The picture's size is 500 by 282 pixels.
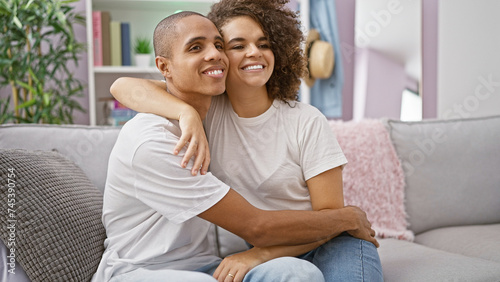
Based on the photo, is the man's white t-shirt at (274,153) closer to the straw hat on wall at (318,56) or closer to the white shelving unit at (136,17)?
the white shelving unit at (136,17)

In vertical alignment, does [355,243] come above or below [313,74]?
below

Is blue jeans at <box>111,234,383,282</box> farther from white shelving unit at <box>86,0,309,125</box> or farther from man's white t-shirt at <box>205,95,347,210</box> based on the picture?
white shelving unit at <box>86,0,309,125</box>

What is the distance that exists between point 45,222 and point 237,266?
46 centimetres

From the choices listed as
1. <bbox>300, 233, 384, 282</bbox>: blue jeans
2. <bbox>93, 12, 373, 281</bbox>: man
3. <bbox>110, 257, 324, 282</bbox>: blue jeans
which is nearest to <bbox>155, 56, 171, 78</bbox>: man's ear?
<bbox>93, 12, 373, 281</bbox>: man

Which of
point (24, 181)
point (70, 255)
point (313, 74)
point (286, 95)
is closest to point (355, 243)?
point (286, 95)

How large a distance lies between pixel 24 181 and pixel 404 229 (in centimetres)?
136

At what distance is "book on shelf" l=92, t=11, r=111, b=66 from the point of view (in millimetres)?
2613

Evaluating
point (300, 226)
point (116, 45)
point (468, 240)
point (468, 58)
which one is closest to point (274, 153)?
point (300, 226)

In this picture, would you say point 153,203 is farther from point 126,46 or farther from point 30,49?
point 126,46

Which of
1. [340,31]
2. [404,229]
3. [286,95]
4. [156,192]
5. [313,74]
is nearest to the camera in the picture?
[156,192]

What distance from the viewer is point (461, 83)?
316cm

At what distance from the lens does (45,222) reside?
107 cm

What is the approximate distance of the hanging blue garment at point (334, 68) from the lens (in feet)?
9.78

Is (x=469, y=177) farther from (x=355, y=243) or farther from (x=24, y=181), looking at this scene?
(x=24, y=181)
